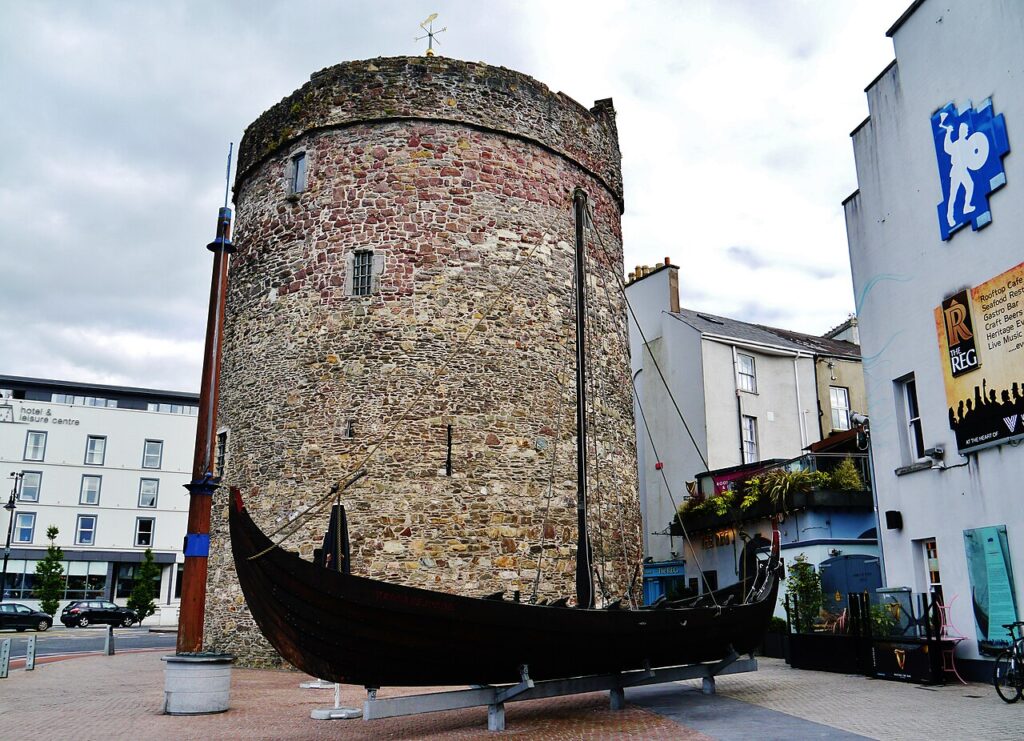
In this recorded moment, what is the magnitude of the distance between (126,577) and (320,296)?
37254 millimetres

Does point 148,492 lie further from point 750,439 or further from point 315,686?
point 315,686

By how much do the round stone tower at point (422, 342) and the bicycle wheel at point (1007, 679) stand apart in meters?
7.19

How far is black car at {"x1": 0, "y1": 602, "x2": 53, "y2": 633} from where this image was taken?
28.8m

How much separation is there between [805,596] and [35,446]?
146ft

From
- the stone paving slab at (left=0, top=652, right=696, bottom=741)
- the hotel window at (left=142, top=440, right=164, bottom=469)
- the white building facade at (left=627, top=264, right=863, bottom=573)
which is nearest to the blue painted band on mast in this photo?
the stone paving slab at (left=0, top=652, right=696, bottom=741)

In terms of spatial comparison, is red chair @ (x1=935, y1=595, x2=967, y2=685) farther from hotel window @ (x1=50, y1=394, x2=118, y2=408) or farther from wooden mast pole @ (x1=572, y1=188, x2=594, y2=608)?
hotel window @ (x1=50, y1=394, x2=118, y2=408)

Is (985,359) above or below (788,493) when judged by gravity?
above

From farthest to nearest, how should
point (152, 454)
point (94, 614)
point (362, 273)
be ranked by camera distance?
point (152, 454)
point (94, 614)
point (362, 273)

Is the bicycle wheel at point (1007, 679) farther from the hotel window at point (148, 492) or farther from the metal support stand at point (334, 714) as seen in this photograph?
the hotel window at point (148, 492)

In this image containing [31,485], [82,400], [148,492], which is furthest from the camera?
[82,400]

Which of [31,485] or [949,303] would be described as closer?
[949,303]

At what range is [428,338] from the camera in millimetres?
15617

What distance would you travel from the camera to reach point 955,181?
39.8ft

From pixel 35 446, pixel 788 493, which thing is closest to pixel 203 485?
pixel 788 493
